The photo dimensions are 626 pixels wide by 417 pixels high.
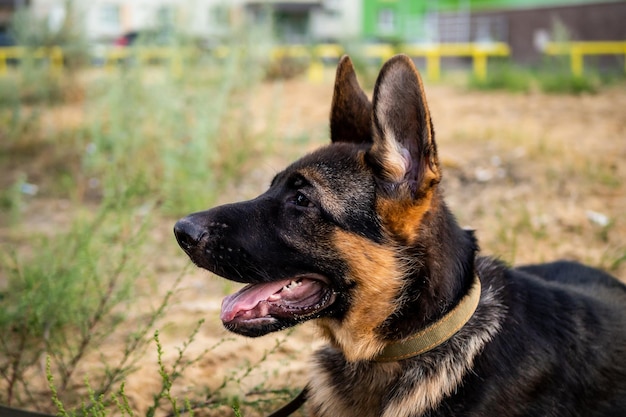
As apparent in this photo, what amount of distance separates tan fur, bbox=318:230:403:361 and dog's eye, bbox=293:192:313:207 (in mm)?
207

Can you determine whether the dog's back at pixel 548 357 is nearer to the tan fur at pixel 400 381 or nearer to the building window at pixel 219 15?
the tan fur at pixel 400 381

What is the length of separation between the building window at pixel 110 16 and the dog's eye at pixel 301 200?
157 ft

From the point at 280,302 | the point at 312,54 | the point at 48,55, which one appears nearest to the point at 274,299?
the point at 280,302

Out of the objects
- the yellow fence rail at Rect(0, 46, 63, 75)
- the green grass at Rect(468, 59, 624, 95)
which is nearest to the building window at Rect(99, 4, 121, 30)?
the yellow fence rail at Rect(0, 46, 63, 75)

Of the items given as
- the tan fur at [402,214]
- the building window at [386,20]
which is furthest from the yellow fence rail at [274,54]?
the building window at [386,20]

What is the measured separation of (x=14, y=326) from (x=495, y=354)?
3.03m

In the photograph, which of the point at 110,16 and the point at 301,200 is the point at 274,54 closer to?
the point at 301,200

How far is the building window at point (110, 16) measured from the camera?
1891 inches

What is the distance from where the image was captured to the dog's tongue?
3.21 m

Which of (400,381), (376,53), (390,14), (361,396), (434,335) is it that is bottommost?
(361,396)

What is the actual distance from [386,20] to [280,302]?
5286 centimetres

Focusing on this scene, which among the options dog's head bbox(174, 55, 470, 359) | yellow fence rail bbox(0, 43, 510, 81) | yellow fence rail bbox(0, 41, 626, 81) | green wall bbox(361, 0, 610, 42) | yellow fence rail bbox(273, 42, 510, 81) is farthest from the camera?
green wall bbox(361, 0, 610, 42)

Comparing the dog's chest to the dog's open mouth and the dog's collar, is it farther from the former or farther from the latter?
the dog's open mouth

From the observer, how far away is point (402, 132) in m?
3.19
